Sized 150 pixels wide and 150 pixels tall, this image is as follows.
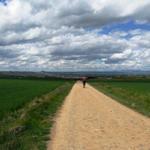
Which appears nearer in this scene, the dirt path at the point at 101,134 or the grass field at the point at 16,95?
the dirt path at the point at 101,134

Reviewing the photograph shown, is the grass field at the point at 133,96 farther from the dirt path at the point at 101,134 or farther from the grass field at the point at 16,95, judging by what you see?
the grass field at the point at 16,95

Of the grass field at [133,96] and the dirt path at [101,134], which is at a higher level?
the dirt path at [101,134]

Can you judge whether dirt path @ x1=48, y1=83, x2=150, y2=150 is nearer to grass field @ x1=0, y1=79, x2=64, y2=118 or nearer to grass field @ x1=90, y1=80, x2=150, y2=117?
grass field @ x1=90, y1=80, x2=150, y2=117

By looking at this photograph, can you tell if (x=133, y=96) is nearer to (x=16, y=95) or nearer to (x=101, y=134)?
(x=16, y=95)

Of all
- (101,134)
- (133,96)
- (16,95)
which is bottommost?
(133,96)

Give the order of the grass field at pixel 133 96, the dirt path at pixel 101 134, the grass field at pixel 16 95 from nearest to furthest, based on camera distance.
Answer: the dirt path at pixel 101 134 → the grass field at pixel 16 95 → the grass field at pixel 133 96

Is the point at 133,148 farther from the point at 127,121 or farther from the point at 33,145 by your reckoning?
the point at 127,121

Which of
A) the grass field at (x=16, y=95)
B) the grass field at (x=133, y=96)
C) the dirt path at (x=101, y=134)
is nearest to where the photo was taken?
the dirt path at (x=101, y=134)

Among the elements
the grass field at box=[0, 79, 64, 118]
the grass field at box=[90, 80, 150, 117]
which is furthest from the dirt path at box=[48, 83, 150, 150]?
the grass field at box=[0, 79, 64, 118]

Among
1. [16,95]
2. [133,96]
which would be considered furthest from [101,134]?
[133,96]

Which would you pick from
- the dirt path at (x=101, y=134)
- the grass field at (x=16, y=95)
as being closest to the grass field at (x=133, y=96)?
the dirt path at (x=101, y=134)

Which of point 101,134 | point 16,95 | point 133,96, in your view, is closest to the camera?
point 101,134

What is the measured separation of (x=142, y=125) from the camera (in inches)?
631

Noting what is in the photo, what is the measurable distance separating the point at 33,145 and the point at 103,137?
2.81m
